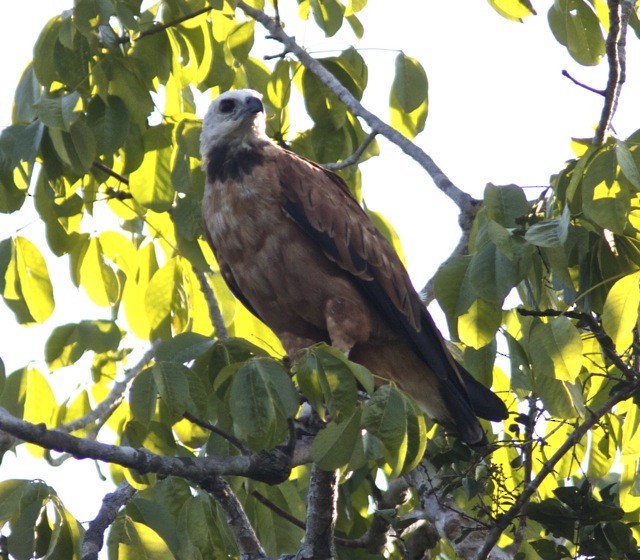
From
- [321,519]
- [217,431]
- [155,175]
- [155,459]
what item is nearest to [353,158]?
[155,175]

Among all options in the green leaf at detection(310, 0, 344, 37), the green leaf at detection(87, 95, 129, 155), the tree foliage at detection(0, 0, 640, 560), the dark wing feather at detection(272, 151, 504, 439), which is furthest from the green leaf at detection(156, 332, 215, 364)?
the green leaf at detection(310, 0, 344, 37)

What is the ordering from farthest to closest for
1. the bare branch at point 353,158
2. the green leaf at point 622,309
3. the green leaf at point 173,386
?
the bare branch at point 353,158 → the green leaf at point 173,386 → the green leaf at point 622,309

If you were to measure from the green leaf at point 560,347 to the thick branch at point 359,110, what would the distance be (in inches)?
42.3

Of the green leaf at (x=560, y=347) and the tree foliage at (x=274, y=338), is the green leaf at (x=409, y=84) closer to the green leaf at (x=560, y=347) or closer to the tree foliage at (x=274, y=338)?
the tree foliage at (x=274, y=338)

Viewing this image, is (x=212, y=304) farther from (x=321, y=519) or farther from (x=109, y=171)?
(x=321, y=519)

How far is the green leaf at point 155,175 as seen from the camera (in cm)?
417

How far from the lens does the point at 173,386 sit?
3.10 meters

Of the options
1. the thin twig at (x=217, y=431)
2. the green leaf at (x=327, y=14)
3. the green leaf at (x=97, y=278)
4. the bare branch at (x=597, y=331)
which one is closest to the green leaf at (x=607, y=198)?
the bare branch at (x=597, y=331)

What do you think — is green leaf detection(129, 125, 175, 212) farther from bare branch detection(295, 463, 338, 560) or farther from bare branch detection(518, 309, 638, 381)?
bare branch detection(518, 309, 638, 381)

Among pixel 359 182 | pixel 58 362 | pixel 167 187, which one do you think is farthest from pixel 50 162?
pixel 359 182

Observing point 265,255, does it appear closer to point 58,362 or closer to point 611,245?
point 58,362

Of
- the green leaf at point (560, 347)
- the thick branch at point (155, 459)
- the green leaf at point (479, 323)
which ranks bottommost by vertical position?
the thick branch at point (155, 459)

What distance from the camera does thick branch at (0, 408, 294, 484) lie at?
2.85 m

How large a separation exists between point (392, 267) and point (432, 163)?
0.96m
